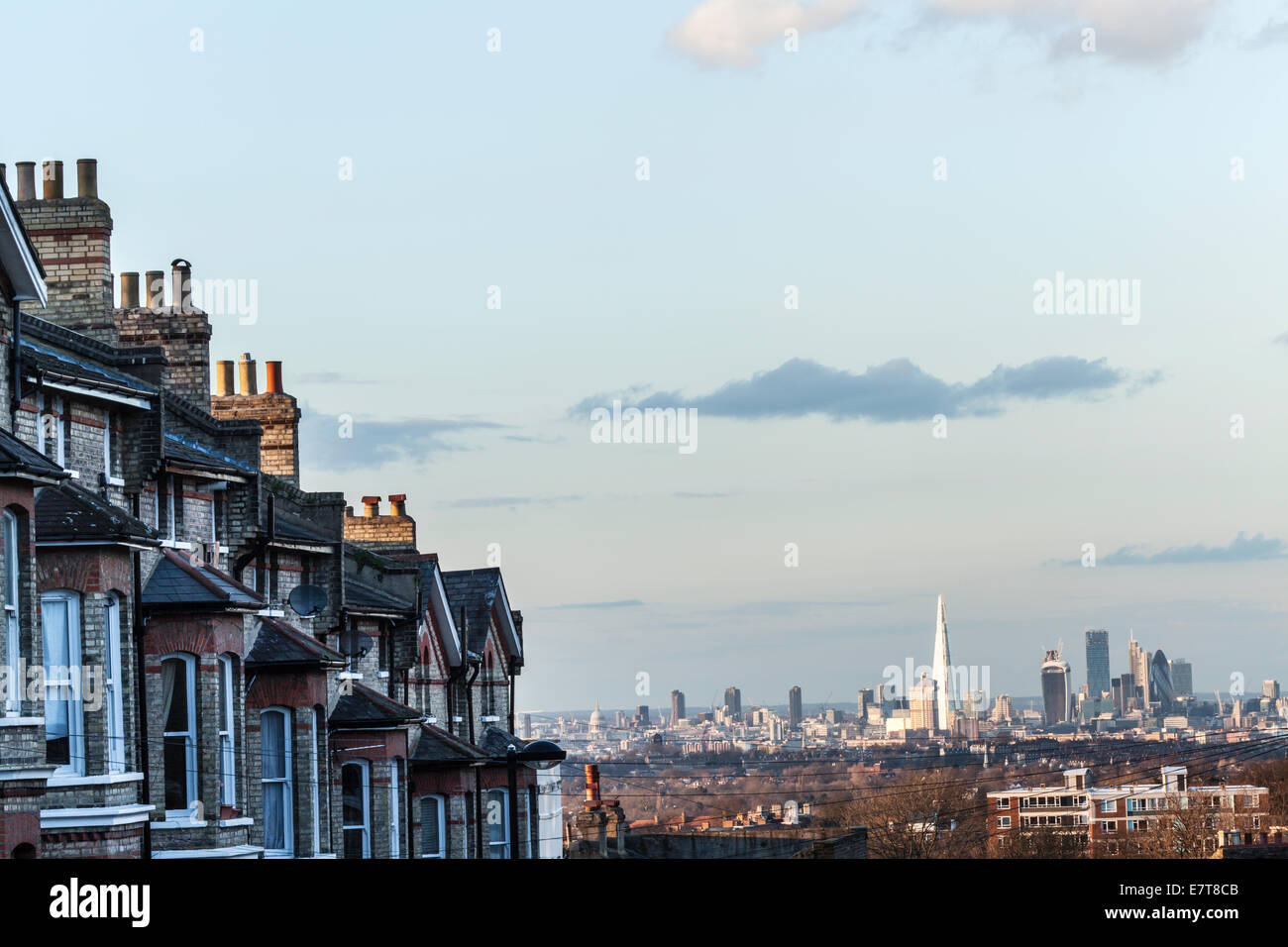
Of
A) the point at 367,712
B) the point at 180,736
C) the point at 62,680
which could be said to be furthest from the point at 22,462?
the point at 367,712

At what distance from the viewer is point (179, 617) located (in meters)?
26.0

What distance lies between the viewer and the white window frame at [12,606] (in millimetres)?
21078

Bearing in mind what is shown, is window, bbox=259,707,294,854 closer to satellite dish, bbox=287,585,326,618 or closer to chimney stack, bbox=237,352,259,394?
satellite dish, bbox=287,585,326,618

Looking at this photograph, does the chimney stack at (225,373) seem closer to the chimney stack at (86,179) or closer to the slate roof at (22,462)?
the chimney stack at (86,179)

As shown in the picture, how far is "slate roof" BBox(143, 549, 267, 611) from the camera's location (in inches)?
1016

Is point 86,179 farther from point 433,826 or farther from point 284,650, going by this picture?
point 433,826

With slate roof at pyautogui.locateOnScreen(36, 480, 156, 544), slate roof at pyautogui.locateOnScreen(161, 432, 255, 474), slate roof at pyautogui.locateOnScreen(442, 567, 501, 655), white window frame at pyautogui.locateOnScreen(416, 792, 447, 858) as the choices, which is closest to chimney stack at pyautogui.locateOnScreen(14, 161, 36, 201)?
slate roof at pyautogui.locateOnScreen(161, 432, 255, 474)

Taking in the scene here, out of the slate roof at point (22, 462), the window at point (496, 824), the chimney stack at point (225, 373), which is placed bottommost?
the window at point (496, 824)

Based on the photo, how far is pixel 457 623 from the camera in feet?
150

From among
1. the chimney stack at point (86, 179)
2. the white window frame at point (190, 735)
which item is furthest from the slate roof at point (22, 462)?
the chimney stack at point (86, 179)

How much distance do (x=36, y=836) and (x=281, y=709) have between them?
9.27 m

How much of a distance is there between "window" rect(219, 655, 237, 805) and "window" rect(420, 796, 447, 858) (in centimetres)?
1268

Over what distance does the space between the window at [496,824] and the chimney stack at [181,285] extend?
15.8m
